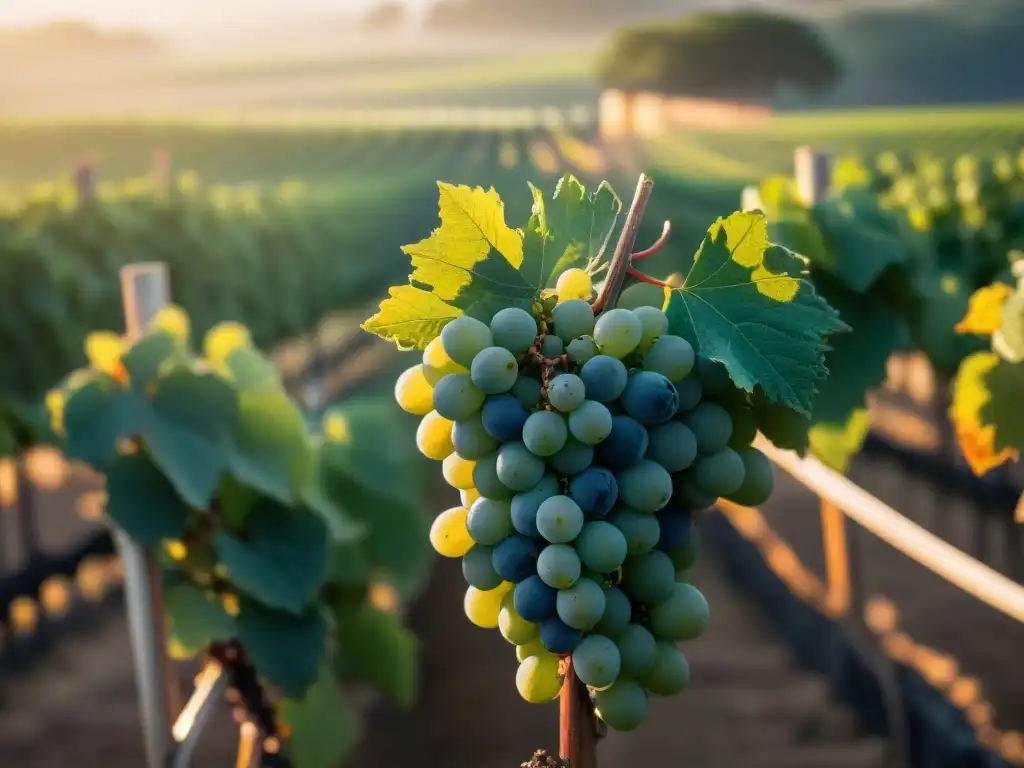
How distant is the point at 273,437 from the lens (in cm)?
223

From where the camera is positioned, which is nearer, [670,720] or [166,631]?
[166,631]

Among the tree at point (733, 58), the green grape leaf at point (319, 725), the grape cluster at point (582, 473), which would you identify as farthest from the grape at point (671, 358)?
the tree at point (733, 58)

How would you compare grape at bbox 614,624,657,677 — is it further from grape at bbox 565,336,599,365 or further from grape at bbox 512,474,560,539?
grape at bbox 565,336,599,365

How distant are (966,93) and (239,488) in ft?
67.5

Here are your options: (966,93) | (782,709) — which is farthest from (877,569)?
(966,93)

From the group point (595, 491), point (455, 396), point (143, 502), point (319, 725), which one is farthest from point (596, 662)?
point (319, 725)

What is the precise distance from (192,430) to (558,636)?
1.34m

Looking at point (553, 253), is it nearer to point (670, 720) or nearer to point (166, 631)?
point (166, 631)

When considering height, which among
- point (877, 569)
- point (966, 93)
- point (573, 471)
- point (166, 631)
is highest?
point (966, 93)

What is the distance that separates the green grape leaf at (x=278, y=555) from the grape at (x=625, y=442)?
1.30m

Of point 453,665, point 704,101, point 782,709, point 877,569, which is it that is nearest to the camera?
point 782,709

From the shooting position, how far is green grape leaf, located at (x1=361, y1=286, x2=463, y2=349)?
0.95m

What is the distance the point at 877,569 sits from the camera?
6410 millimetres

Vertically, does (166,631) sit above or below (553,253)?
below
